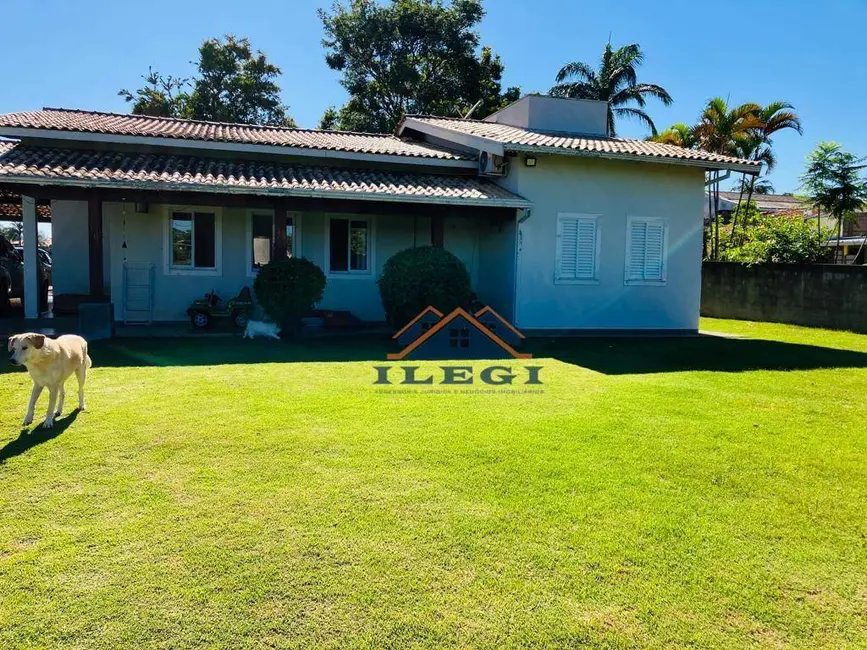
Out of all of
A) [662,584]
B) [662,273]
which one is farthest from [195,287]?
[662,584]

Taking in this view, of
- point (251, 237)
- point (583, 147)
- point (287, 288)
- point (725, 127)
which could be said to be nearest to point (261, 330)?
point (287, 288)

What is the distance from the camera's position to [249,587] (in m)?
2.90

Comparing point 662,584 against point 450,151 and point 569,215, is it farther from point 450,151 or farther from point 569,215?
point 450,151

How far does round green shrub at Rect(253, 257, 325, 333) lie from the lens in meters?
11.5

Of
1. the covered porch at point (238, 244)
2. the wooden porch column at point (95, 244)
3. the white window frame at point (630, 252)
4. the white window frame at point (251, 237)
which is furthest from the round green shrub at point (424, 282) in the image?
the wooden porch column at point (95, 244)

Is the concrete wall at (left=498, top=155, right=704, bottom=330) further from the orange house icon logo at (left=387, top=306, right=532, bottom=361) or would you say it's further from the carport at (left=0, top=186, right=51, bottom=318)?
the carport at (left=0, top=186, right=51, bottom=318)

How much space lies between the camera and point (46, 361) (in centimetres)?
512

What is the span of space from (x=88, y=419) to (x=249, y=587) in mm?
3577

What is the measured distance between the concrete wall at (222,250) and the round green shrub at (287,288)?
2461mm

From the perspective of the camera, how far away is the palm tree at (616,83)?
1195 inches

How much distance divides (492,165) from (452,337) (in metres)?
4.70

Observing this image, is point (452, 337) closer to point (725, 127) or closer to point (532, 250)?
point (532, 250)

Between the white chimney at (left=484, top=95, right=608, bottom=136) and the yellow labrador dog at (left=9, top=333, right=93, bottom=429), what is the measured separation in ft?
43.7

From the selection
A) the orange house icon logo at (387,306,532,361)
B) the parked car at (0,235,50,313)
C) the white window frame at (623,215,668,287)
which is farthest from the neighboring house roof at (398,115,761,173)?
the parked car at (0,235,50,313)
